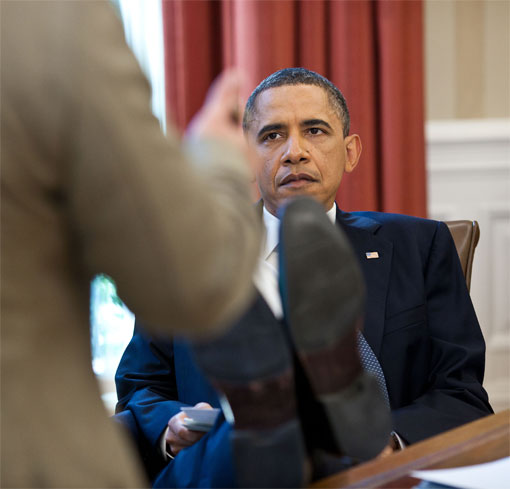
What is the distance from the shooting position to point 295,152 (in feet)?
5.47

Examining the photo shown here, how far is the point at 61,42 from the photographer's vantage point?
1.64 ft

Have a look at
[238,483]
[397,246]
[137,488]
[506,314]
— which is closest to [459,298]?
[397,246]

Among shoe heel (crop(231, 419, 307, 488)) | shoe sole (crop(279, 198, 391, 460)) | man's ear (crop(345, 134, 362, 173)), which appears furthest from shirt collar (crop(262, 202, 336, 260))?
shoe heel (crop(231, 419, 307, 488))

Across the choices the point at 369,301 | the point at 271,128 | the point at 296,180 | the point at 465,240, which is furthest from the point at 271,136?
the point at 465,240

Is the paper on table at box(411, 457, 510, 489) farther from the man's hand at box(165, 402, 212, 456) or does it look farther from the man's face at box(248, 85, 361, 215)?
the man's face at box(248, 85, 361, 215)

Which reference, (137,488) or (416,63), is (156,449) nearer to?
(137,488)

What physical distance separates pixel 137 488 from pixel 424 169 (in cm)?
234

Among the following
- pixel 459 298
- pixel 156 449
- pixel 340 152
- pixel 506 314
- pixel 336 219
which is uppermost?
pixel 340 152

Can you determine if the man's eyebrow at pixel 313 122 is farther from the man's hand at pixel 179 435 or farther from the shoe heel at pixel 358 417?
the shoe heel at pixel 358 417

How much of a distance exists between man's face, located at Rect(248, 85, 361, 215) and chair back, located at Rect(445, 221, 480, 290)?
14.4 inches

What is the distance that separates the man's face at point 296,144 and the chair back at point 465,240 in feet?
1.20

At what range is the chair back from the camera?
71.9 inches

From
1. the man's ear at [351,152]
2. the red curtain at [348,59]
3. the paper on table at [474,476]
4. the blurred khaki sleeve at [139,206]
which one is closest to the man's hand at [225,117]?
the blurred khaki sleeve at [139,206]

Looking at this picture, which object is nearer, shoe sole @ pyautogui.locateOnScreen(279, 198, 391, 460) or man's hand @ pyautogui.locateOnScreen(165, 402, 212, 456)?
shoe sole @ pyautogui.locateOnScreen(279, 198, 391, 460)
